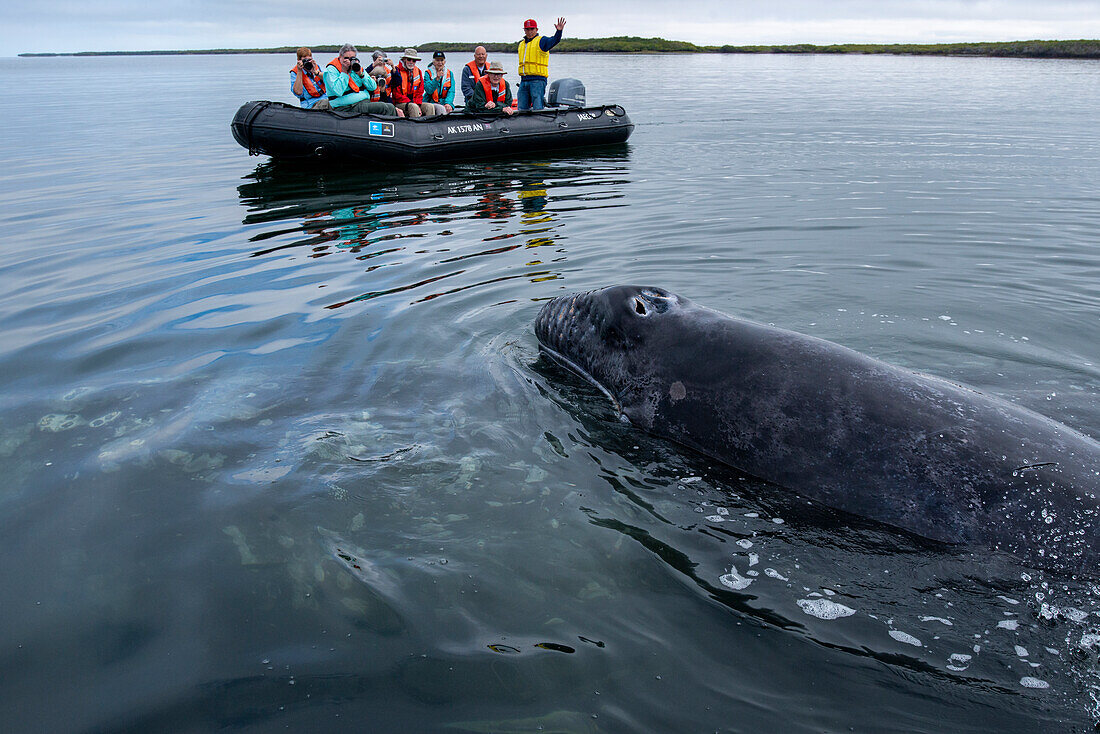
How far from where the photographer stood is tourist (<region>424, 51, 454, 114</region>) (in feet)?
79.3

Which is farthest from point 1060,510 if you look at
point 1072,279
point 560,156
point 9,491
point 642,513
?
point 560,156

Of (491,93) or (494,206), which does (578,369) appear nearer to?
(494,206)

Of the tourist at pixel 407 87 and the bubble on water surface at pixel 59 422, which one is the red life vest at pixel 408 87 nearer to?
the tourist at pixel 407 87

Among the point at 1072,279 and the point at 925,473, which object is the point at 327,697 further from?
the point at 1072,279

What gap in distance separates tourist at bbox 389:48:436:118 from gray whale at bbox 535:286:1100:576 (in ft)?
62.5

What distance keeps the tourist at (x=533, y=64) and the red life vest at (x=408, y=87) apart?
12.5ft

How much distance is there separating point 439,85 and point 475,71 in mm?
1329

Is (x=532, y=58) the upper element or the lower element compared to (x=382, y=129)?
upper

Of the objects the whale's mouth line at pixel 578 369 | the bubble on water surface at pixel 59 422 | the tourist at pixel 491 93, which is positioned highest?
the tourist at pixel 491 93

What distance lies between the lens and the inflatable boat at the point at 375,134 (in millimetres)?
20156

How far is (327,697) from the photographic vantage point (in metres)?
3.59

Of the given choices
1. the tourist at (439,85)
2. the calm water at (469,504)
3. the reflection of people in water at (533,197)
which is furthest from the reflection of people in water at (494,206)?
the tourist at (439,85)

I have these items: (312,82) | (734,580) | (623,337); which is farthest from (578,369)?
(312,82)

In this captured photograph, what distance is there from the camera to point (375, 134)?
20266mm
